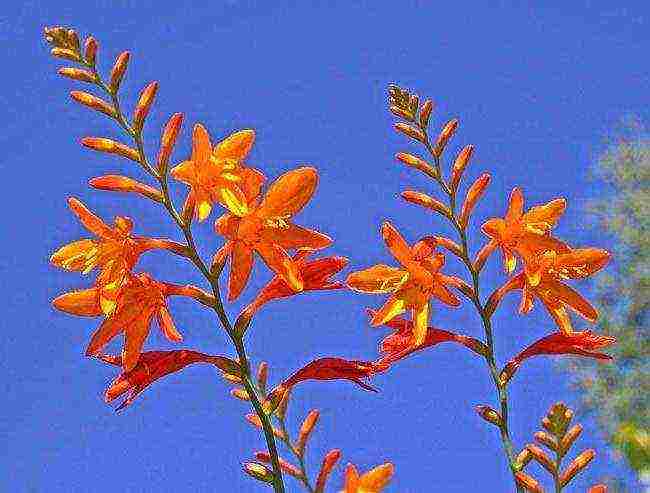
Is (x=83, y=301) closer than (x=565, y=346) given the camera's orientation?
Yes

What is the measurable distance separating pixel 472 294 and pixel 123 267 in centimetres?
69

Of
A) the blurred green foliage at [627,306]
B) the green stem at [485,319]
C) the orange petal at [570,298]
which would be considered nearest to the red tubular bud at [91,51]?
the green stem at [485,319]

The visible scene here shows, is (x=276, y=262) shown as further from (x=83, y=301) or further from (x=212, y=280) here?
(x=83, y=301)

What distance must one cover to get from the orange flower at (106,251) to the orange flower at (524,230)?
711mm

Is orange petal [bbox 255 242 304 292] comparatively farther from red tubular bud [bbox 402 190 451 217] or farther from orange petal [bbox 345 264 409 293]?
red tubular bud [bbox 402 190 451 217]

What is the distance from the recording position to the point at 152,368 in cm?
211

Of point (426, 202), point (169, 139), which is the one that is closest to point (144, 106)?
point (169, 139)

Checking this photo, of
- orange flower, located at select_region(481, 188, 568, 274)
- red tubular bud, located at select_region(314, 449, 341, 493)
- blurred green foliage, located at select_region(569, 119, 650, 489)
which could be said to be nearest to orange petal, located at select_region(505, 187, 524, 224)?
orange flower, located at select_region(481, 188, 568, 274)

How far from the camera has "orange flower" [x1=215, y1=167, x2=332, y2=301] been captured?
81.2 inches

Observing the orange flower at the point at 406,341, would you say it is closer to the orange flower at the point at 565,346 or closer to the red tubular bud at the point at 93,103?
the orange flower at the point at 565,346

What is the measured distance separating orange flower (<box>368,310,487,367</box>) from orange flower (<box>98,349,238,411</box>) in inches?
12.6

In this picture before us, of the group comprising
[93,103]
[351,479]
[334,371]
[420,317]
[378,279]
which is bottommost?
[351,479]

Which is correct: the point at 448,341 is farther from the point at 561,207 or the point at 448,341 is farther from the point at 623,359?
the point at 623,359

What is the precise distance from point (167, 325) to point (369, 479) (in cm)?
54
